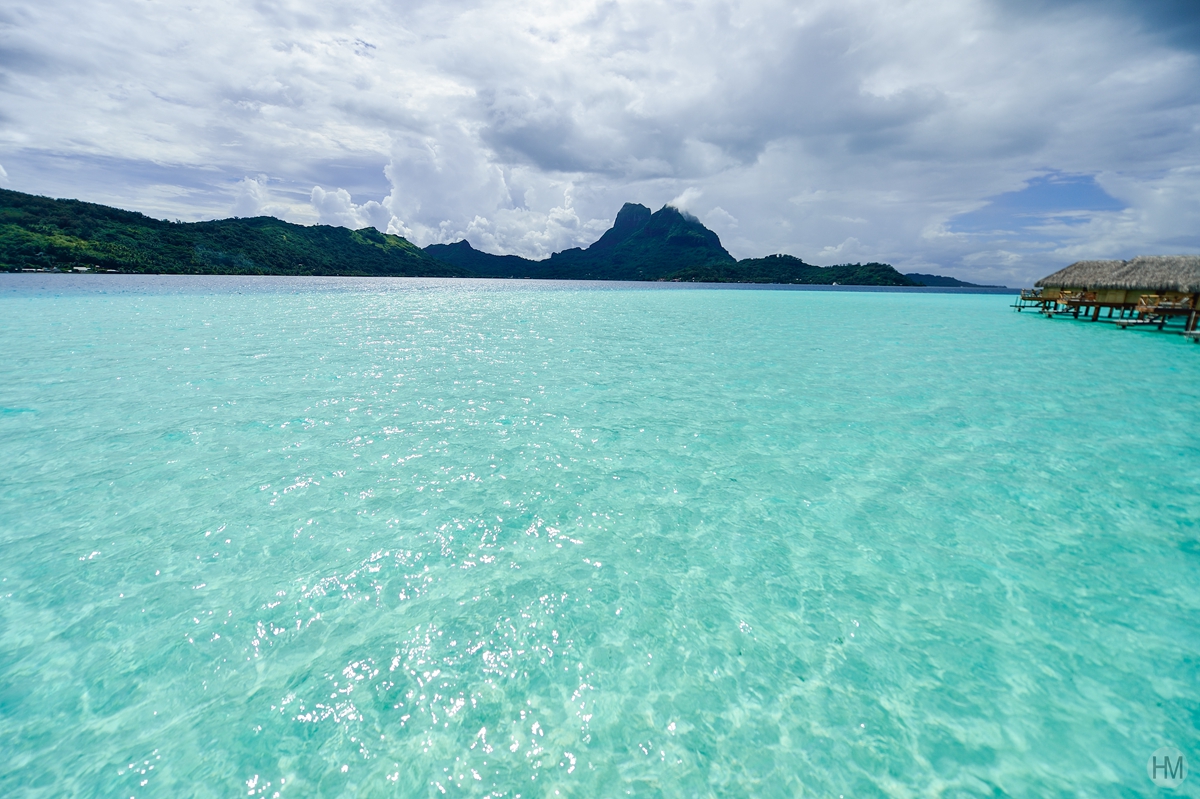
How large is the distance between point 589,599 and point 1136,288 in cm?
6538

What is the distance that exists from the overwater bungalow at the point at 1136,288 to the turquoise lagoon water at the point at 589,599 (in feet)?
137

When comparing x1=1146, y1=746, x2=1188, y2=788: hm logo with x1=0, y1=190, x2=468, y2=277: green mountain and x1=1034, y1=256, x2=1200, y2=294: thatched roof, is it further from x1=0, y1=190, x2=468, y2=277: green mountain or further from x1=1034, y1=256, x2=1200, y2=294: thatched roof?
x1=0, y1=190, x2=468, y2=277: green mountain

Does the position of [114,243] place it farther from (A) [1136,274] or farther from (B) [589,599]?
(A) [1136,274]

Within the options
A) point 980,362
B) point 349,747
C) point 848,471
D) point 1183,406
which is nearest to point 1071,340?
point 980,362

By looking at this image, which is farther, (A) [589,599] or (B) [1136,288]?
(B) [1136,288]

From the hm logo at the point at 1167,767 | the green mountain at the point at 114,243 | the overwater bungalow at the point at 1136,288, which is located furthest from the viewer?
the green mountain at the point at 114,243

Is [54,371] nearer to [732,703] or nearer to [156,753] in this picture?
[156,753]

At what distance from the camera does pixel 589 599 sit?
6.41m

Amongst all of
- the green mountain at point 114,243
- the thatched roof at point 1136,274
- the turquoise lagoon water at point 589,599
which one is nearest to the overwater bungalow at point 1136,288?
the thatched roof at point 1136,274

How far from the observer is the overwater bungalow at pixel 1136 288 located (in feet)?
132

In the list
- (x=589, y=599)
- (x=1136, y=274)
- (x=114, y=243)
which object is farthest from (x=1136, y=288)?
(x=114, y=243)

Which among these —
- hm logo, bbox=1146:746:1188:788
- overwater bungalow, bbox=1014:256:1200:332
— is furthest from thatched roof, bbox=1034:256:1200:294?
hm logo, bbox=1146:746:1188:788

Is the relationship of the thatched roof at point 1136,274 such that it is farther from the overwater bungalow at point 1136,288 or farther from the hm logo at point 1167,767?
the hm logo at point 1167,767

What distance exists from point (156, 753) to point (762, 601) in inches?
261
